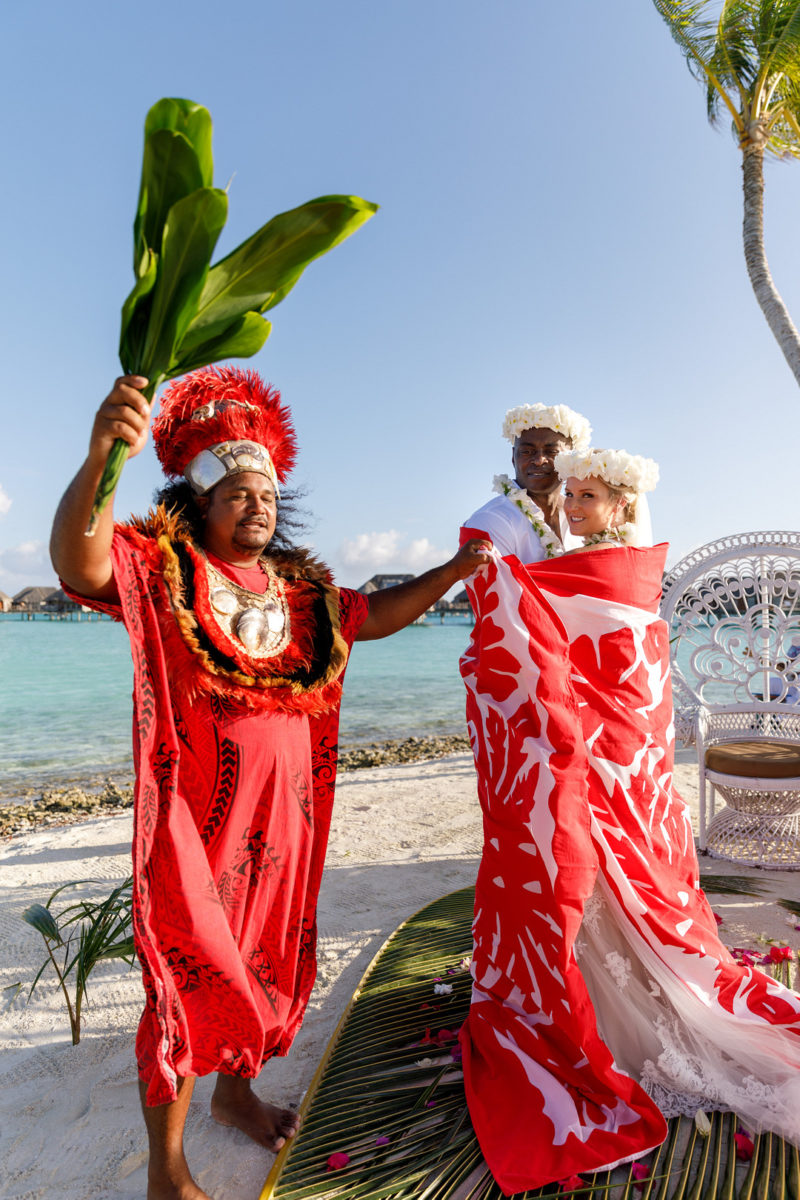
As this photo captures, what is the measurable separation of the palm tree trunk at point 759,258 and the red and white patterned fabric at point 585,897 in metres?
7.00

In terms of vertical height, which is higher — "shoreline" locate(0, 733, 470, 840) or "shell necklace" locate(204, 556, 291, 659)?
"shell necklace" locate(204, 556, 291, 659)

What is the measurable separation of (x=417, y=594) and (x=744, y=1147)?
203 centimetres

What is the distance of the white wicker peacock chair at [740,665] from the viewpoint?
5.05 metres

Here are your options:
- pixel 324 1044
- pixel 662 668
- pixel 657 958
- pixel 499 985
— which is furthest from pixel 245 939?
pixel 662 668

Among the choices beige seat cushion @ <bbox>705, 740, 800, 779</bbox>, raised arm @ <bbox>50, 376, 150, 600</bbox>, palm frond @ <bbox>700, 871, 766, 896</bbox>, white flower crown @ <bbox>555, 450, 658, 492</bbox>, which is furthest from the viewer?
beige seat cushion @ <bbox>705, 740, 800, 779</bbox>

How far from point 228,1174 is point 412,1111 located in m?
0.62

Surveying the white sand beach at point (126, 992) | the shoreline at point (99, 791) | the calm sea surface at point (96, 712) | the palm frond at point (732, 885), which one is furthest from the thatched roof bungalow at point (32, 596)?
the palm frond at point (732, 885)


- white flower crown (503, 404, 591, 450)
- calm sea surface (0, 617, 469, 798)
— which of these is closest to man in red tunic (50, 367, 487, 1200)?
white flower crown (503, 404, 591, 450)

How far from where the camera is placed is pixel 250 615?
7.59ft

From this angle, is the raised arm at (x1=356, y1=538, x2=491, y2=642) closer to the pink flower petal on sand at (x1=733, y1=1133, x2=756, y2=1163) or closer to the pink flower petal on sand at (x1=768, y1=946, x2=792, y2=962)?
the pink flower petal on sand at (x1=733, y1=1133, x2=756, y2=1163)

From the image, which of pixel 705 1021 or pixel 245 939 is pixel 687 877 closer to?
pixel 705 1021

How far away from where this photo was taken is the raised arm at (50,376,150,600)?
1.63 metres

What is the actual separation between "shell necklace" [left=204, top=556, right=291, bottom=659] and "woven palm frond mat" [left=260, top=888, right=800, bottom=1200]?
160 cm

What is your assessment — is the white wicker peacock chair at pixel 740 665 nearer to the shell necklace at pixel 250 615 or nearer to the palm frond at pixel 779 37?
the shell necklace at pixel 250 615
